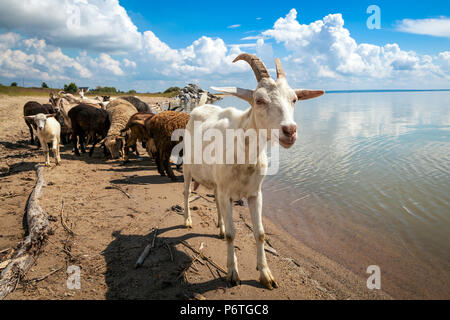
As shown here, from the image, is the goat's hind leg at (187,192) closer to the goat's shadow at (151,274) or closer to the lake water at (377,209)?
the goat's shadow at (151,274)

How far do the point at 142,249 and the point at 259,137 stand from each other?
276 cm

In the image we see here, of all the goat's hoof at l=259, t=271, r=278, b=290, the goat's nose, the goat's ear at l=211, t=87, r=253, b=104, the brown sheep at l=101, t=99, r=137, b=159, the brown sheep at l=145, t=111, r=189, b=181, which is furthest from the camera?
the brown sheep at l=101, t=99, r=137, b=159

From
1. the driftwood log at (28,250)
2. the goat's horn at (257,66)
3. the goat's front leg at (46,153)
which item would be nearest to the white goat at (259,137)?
the goat's horn at (257,66)

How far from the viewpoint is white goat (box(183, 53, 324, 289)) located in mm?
2795

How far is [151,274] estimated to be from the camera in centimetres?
355

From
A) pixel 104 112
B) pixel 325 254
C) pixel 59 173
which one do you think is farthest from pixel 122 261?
pixel 104 112

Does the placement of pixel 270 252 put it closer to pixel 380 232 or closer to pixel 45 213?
pixel 380 232

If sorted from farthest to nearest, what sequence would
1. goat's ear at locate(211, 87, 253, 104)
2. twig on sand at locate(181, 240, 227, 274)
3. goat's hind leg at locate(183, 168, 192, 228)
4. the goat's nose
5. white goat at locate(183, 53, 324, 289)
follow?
goat's hind leg at locate(183, 168, 192, 228) < twig on sand at locate(181, 240, 227, 274) < goat's ear at locate(211, 87, 253, 104) < white goat at locate(183, 53, 324, 289) < the goat's nose

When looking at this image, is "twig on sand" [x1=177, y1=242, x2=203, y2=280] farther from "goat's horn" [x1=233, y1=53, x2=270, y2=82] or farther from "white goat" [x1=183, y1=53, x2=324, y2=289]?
"goat's horn" [x1=233, y1=53, x2=270, y2=82]

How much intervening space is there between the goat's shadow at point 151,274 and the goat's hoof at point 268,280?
9cm

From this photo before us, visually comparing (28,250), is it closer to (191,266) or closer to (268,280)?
(191,266)

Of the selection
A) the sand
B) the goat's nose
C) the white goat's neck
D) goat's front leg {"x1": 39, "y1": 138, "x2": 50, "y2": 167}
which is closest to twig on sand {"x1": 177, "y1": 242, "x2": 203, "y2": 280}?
the sand
